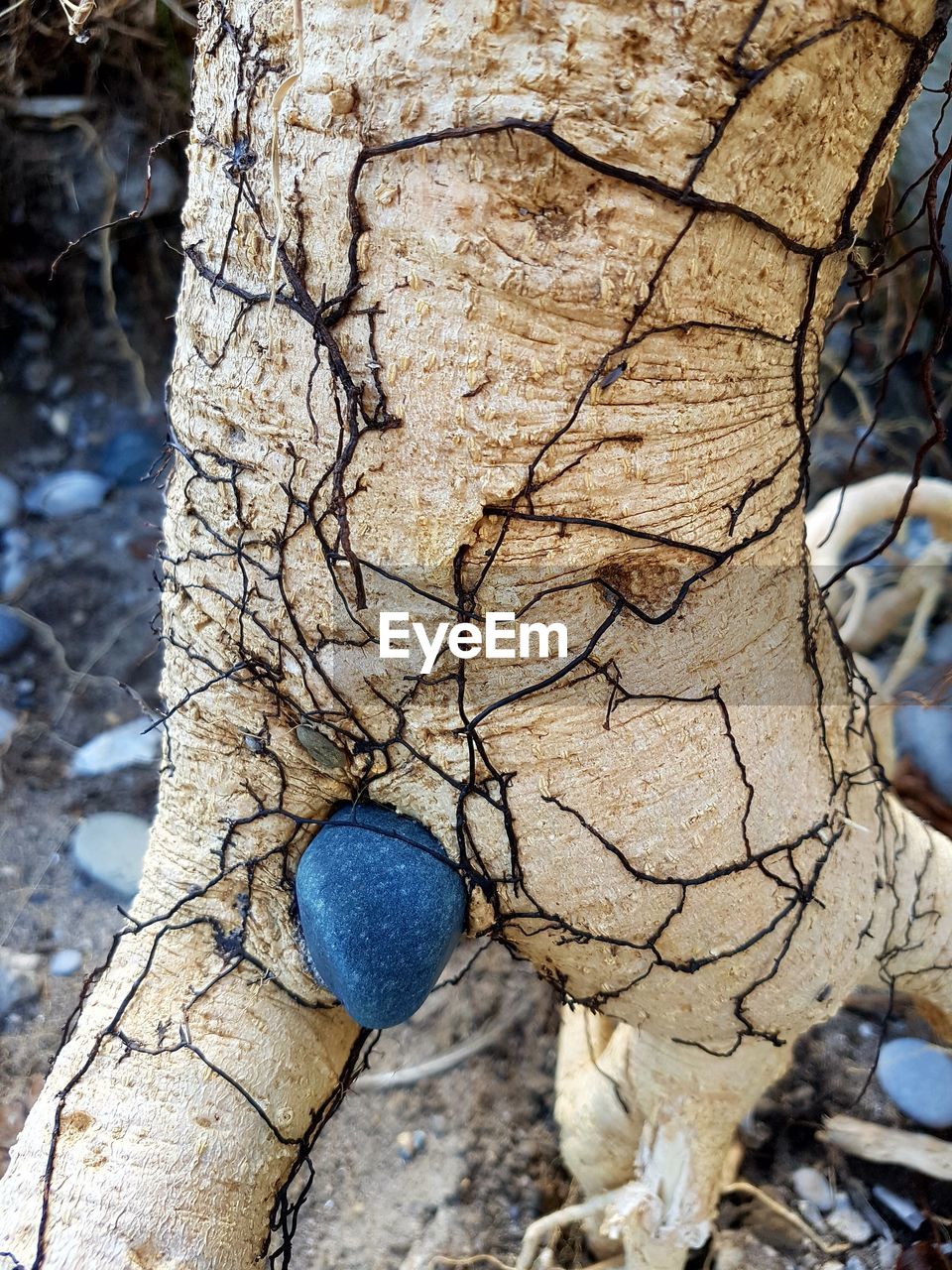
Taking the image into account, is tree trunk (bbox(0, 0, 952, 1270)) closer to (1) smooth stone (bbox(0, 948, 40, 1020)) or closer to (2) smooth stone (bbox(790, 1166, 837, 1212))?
(2) smooth stone (bbox(790, 1166, 837, 1212))

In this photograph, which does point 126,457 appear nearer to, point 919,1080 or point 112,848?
point 112,848

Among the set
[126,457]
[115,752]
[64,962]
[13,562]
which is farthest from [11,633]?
[64,962]

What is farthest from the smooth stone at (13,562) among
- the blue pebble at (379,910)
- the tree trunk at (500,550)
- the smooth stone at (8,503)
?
the blue pebble at (379,910)

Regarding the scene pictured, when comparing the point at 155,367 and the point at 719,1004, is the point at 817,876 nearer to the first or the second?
the point at 719,1004

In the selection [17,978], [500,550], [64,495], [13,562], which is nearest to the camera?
[500,550]

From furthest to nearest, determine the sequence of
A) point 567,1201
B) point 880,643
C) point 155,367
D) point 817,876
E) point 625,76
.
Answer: point 155,367, point 880,643, point 567,1201, point 817,876, point 625,76

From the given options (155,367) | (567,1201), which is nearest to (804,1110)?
(567,1201)

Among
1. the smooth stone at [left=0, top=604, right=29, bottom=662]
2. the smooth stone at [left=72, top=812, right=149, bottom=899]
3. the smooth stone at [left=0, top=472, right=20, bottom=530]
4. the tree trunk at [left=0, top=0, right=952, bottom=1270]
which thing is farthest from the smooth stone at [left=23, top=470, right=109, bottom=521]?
the tree trunk at [left=0, top=0, right=952, bottom=1270]
